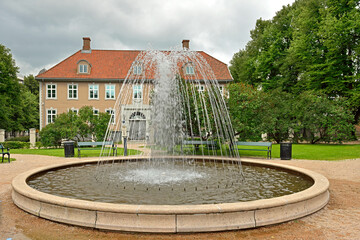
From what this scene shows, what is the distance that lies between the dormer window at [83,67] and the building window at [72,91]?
6.15ft

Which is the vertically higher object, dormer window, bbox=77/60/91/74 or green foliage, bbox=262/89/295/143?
dormer window, bbox=77/60/91/74

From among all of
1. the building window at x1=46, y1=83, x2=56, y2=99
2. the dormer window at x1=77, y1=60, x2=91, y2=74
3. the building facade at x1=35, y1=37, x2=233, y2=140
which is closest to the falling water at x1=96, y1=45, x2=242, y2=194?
the building facade at x1=35, y1=37, x2=233, y2=140

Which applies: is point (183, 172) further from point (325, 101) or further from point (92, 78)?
point (92, 78)

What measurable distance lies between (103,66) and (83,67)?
2538mm

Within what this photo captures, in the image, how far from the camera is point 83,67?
34.7 metres

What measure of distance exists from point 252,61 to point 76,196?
37.9m

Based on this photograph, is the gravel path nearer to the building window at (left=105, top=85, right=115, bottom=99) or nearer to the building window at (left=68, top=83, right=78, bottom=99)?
the building window at (left=105, top=85, right=115, bottom=99)

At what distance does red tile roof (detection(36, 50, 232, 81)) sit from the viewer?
112 ft

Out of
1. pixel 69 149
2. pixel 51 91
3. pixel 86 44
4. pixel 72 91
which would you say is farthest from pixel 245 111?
pixel 86 44

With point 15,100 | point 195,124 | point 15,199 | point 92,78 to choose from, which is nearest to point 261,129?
point 195,124

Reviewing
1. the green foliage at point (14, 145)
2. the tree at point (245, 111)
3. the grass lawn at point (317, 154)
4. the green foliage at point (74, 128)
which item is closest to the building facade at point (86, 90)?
the green foliage at point (14, 145)

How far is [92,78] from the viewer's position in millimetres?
34062

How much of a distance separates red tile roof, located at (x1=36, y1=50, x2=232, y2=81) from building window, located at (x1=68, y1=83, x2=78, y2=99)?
3.53 ft

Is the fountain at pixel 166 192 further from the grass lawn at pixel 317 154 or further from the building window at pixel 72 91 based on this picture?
the building window at pixel 72 91
